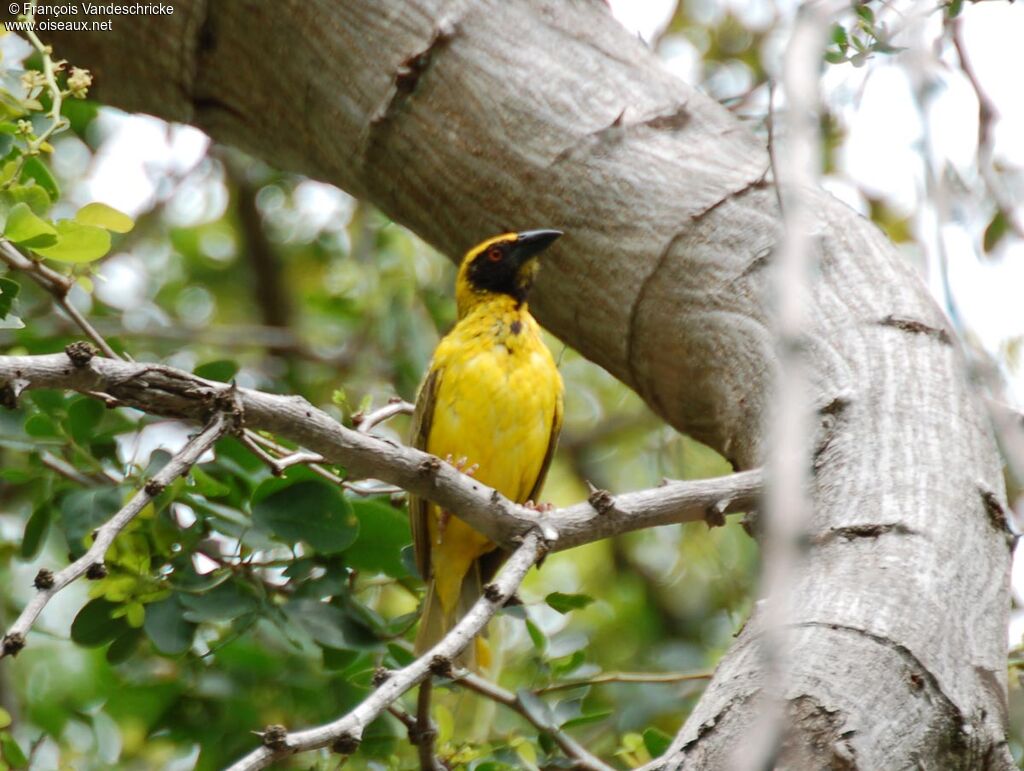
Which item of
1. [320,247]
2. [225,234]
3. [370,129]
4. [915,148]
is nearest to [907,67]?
[915,148]

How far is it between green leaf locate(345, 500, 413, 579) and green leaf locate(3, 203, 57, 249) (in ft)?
4.09

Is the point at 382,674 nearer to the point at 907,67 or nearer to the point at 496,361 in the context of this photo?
the point at 907,67

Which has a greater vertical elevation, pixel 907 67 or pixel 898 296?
pixel 907 67

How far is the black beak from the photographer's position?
341cm

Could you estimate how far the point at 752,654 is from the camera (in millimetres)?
2248

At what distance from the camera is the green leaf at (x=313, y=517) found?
3252mm

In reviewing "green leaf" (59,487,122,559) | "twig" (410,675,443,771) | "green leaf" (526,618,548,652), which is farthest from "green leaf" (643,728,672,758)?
"green leaf" (59,487,122,559)

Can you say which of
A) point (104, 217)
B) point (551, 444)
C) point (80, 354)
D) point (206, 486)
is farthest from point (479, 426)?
point (80, 354)

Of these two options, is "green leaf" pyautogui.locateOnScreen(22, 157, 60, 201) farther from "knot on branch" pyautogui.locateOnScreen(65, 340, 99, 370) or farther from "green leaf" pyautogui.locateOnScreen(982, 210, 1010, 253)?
"green leaf" pyautogui.locateOnScreen(982, 210, 1010, 253)

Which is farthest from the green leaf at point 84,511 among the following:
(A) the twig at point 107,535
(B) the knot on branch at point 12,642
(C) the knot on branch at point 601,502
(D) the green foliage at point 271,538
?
(B) the knot on branch at point 12,642

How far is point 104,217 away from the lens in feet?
9.18

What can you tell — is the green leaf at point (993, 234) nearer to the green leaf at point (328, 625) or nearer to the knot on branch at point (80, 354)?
the green leaf at point (328, 625)

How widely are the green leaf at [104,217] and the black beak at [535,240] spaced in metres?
1.10

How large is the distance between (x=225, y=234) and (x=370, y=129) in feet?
12.7
